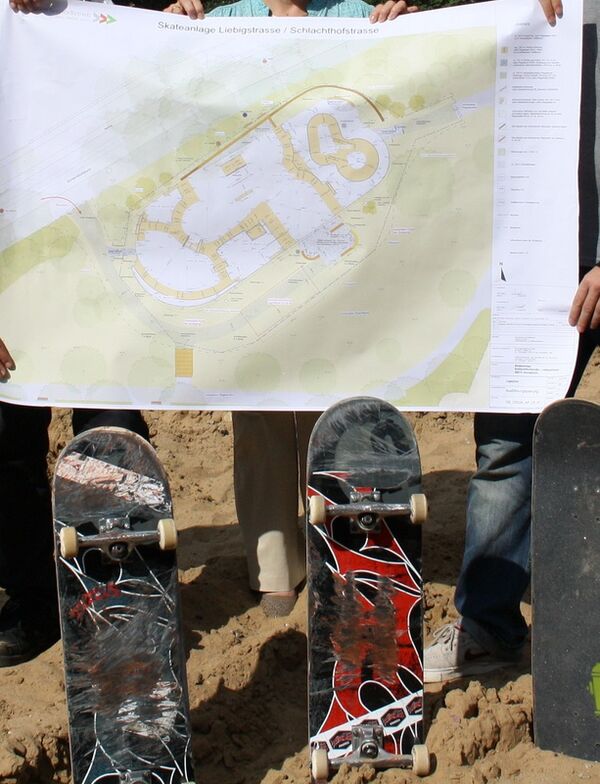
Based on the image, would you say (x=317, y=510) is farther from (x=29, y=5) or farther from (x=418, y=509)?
(x=29, y=5)

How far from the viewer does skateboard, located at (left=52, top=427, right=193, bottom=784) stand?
2588 millimetres

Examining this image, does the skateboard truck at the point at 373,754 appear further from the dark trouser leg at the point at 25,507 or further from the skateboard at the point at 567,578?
the dark trouser leg at the point at 25,507

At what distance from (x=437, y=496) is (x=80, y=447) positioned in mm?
2292

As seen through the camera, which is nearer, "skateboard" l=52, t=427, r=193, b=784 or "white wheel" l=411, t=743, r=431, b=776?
"skateboard" l=52, t=427, r=193, b=784

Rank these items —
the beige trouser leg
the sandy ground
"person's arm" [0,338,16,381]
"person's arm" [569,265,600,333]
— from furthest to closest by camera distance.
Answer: the beige trouser leg, "person's arm" [0,338,16,381], "person's arm" [569,265,600,333], the sandy ground

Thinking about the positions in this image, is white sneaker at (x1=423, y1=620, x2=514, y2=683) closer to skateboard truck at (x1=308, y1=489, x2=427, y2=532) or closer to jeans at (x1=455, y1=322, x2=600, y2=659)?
jeans at (x1=455, y1=322, x2=600, y2=659)

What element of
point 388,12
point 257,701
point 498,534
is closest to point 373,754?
point 257,701

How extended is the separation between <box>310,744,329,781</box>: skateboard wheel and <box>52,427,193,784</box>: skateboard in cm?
31

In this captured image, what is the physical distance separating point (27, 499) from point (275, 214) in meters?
1.17

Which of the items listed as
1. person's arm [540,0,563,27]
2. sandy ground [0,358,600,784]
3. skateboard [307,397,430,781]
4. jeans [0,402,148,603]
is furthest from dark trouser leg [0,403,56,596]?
person's arm [540,0,563,27]

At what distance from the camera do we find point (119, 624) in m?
2.60

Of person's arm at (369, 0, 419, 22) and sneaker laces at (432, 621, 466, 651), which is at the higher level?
person's arm at (369, 0, 419, 22)

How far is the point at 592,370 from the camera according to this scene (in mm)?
5754

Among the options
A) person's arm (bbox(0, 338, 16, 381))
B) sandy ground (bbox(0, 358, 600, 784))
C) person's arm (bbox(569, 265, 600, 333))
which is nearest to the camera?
sandy ground (bbox(0, 358, 600, 784))
